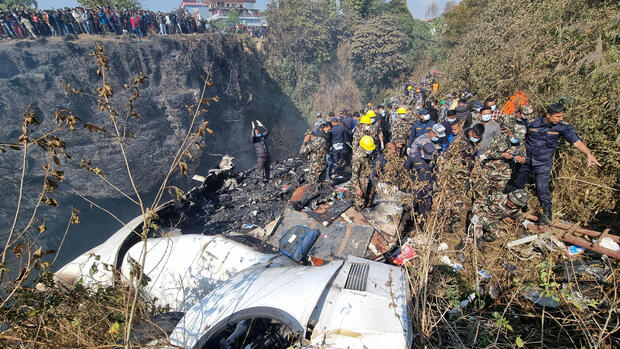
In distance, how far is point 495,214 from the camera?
3627 millimetres

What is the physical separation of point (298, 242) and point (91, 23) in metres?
16.0

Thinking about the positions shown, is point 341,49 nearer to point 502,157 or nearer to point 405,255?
point 502,157

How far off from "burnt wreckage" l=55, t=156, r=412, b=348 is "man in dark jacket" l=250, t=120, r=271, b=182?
171cm

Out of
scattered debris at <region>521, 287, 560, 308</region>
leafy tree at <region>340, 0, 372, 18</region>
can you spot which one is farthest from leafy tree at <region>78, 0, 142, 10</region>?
scattered debris at <region>521, 287, 560, 308</region>

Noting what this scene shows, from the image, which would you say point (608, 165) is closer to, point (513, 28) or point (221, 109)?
point (513, 28)

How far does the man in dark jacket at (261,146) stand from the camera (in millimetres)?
6816

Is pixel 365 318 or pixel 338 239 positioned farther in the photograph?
pixel 338 239

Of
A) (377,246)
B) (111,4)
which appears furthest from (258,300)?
(111,4)

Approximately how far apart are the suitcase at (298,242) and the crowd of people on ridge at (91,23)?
15.5 meters

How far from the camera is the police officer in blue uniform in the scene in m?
3.59

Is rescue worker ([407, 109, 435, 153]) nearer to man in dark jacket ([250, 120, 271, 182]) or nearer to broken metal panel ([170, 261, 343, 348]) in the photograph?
man in dark jacket ([250, 120, 271, 182])

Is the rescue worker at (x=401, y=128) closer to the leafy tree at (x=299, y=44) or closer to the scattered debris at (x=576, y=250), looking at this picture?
the scattered debris at (x=576, y=250)

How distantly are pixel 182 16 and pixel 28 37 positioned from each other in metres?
7.12

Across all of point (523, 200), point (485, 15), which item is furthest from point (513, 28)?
point (523, 200)
